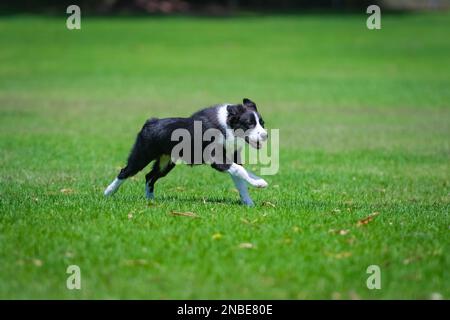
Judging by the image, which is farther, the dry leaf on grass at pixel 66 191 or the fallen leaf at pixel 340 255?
the dry leaf on grass at pixel 66 191

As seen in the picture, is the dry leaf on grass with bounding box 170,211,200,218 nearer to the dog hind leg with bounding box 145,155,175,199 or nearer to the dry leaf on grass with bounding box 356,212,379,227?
the dog hind leg with bounding box 145,155,175,199

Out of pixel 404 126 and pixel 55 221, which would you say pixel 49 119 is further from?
pixel 55 221

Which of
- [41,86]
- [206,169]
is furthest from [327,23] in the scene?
[206,169]

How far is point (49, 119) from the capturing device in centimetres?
2248

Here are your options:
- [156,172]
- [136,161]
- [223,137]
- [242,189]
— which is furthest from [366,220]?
[136,161]

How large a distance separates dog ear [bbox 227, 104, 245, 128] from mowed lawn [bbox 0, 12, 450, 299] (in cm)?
107

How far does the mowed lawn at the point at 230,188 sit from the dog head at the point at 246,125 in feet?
2.86

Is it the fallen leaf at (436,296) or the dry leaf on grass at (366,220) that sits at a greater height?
the dry leaf on grass at (366,220)

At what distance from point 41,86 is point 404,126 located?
16.0 metres

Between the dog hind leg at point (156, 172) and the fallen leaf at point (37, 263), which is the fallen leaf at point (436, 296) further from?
the dog hind leg at point (156, 172)

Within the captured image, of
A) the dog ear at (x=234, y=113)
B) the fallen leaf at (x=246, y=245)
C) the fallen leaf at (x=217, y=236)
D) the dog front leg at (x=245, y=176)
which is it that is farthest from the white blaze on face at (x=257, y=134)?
the fallen leaf at (x=246, y=245)

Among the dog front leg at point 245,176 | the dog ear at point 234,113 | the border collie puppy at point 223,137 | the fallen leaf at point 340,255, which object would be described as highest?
the dog ear at point 234,113

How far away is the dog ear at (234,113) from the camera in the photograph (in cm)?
997

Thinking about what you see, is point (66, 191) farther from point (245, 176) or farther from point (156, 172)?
point (245, 176)
